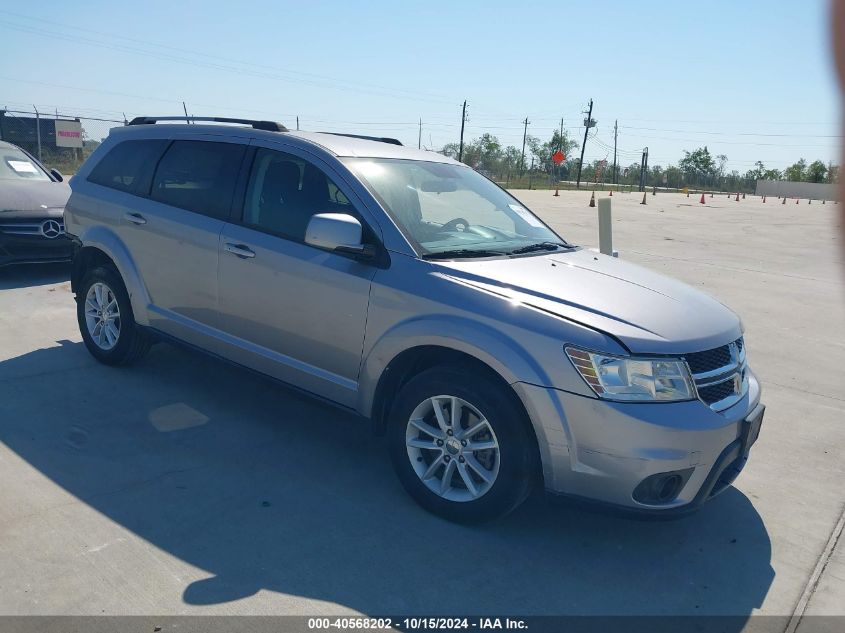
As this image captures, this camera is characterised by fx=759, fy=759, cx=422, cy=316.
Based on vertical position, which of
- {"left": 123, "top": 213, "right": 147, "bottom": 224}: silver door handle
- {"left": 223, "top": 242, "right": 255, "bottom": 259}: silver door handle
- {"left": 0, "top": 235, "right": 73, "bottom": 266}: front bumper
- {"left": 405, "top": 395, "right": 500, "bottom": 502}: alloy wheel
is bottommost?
{"left": 405, "top": 395, "right": 500, "bottom": 502}: alloy wheel

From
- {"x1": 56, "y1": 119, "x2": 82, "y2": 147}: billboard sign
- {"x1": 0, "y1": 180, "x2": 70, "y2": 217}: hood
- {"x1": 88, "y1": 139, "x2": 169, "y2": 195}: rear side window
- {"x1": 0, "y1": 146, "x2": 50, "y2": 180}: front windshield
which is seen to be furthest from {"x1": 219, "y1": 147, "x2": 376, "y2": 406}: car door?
{"x1": 56, "y1": 119, "x2": 82, "y2": 147}: billboard sign

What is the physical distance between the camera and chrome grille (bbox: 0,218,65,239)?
8.40 metres

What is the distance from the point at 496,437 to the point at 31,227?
7100mm

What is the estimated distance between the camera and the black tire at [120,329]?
5473mm

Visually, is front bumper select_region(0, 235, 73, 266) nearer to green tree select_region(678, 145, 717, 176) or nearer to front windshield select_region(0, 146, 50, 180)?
front windshield select_region(0, 146, 50, 180)

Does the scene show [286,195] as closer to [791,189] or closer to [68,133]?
[68,133]

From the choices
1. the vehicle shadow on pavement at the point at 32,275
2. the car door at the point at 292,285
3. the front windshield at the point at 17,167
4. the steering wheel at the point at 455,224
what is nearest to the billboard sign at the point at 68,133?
the front windshield at the point at 17,167

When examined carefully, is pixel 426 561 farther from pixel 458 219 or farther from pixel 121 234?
pixel 121 234

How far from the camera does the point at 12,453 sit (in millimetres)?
4230

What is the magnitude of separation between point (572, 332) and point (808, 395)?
3.71m

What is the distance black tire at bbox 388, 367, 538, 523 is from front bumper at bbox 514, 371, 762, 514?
92mm

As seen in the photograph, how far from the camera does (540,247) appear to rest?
461 centimetres

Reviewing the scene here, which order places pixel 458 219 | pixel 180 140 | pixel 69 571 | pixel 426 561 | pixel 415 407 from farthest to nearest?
pixel 180 140
pixel 458 219
pixel 415 407
pixel 426 561
pixel 69 571

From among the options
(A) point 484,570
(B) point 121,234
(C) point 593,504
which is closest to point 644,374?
(C) point 593,504
